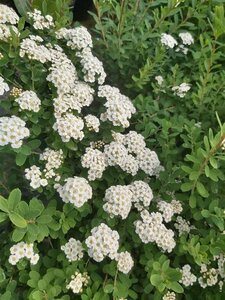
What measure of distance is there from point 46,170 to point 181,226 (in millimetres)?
691

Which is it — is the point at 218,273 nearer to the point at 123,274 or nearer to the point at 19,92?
the point at 123,274

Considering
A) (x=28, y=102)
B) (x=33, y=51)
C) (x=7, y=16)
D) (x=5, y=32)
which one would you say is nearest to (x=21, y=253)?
(x=28, y=102)

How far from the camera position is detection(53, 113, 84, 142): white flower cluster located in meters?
1.65

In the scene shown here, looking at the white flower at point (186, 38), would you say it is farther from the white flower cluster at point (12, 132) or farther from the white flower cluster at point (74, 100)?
the white flower cluster at point (12, 132)

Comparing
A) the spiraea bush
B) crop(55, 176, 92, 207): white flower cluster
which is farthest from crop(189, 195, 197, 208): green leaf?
crop(55, 176, 92, 207): white flower cluster

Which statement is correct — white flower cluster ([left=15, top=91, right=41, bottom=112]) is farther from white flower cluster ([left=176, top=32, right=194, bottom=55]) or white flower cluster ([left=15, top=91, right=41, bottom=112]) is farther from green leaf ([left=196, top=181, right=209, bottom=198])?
white flower cluster ([left=176, top=32, right=194, bottom=55])

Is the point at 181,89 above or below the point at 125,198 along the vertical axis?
above

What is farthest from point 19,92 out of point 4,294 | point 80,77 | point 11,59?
point 4,294

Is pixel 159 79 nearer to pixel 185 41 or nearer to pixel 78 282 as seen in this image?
pixel 185 41

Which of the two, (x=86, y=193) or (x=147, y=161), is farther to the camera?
(x=147, y=161)

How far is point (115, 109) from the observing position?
70.1 inches

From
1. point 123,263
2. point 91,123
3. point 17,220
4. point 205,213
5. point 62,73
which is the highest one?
point 62,73

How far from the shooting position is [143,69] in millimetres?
2260

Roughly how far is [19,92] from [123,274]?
870mm
